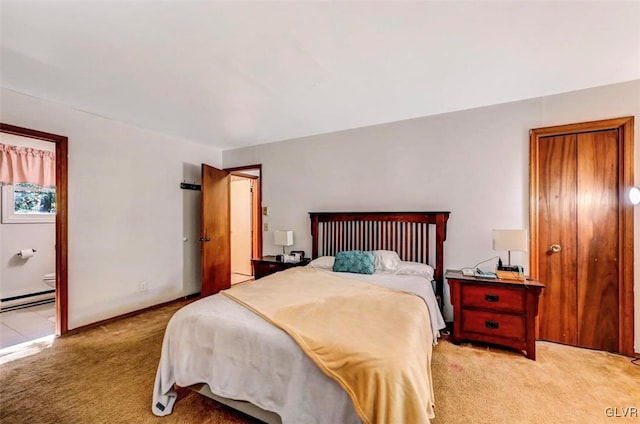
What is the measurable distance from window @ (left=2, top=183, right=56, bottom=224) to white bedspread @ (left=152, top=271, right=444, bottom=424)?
14.4 feet

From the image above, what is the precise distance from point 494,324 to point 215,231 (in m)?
3.87

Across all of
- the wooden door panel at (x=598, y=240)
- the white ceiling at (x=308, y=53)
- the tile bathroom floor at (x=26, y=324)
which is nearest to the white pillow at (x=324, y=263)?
the white ceiling at (x=308, y=53)

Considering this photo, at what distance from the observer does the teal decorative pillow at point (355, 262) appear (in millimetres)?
→ 2996

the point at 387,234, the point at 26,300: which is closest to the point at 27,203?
the point at 26,300

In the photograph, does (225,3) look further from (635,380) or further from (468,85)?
(635,380)

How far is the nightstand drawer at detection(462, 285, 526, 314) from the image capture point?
2518 millimetres

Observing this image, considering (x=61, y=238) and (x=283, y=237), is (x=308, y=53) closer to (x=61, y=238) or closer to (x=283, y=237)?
(x=283, y=237)

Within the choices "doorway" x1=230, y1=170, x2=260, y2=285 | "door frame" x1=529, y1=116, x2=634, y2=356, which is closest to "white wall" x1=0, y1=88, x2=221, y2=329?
"doorway" x1=230, y1=170, x2=260, y2=285

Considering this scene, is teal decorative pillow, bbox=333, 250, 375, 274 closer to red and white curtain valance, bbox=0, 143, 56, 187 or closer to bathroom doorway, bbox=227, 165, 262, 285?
bathroom doorway, bbox=227, 165, 262, 285

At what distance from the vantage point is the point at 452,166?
3.17m

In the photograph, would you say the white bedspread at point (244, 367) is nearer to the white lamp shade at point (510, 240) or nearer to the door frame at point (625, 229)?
the white lamp shade at point (510, 240)

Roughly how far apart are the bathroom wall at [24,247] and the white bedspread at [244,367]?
4.21m

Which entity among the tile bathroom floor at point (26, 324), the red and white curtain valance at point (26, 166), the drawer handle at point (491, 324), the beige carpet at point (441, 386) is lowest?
the tile bathroom floor at point (26, 324)

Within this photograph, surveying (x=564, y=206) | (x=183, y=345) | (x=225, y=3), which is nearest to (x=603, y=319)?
(x=564, y=206)
